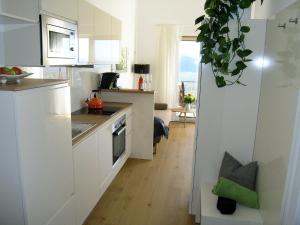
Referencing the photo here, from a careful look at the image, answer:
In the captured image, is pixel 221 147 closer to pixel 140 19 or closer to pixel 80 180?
pixel 80 180

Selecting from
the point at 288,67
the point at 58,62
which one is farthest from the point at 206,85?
the point at 58,62

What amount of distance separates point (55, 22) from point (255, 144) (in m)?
1.95

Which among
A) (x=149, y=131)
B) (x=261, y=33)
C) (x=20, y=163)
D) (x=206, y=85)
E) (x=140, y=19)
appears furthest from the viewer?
(x=140, y=19)

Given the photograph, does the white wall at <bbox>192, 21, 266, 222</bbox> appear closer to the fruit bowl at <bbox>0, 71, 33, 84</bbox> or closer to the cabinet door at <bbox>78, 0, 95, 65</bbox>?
the cabinet door at <bbox>78, 0, 95, 65</bbox>

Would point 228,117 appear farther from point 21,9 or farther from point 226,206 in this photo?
point 21,9

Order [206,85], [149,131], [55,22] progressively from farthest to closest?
1. [149,131]
2. [206,85]
3. [55,22]

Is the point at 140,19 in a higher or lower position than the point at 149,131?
higher

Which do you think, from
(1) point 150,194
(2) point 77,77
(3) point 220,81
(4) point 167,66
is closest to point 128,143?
(1) point 150,194

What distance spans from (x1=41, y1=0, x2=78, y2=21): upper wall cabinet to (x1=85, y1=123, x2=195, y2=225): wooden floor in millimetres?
1926

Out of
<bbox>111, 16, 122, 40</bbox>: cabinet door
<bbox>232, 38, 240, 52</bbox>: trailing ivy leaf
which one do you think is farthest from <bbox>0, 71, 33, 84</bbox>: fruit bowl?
<bbox>111, 16, 122, 40</bbox>: cabinet door

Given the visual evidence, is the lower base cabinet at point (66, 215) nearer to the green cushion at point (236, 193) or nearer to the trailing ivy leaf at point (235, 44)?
the green cushion at point (236, 193)

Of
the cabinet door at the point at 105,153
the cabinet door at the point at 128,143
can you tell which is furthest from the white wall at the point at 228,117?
the cabinet door at the point at 128,143

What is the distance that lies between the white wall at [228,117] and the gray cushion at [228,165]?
0.31ft

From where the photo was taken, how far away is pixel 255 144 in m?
2.31
